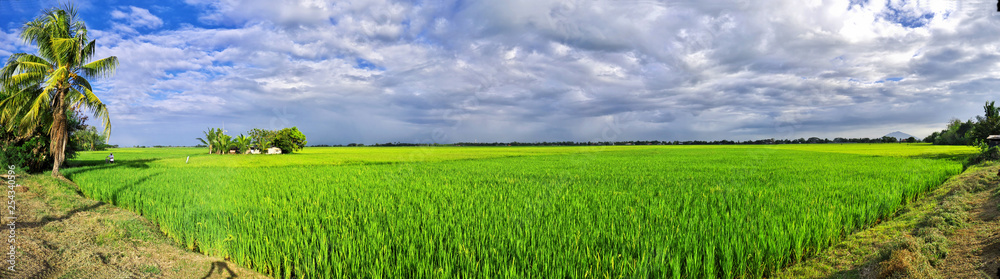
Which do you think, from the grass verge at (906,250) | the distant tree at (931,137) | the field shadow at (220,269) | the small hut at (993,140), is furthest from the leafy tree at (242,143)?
the distant tree at (931,137)

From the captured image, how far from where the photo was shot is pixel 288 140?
62.6 meters

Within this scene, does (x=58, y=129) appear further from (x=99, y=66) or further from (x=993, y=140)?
(x=993, y=140)

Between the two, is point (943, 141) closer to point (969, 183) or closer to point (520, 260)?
point (969, 183)

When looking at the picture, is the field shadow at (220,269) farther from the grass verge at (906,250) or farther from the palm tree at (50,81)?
the palm tree at (50,81)

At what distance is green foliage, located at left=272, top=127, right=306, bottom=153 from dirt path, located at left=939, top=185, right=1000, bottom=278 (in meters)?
69.5

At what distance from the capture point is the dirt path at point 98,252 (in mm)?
4789

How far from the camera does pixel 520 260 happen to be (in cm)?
458

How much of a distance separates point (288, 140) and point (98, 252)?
6386cm

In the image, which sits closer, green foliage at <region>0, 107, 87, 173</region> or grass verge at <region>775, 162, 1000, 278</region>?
grass verge at <region>775, 162, 1000, 278</region>

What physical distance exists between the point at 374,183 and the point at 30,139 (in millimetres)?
17537

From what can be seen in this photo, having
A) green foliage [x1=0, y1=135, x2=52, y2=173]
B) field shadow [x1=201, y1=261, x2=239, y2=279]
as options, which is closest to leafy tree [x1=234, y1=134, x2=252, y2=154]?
green foliage [x1=0, y1=135, x2=52, y2=173]

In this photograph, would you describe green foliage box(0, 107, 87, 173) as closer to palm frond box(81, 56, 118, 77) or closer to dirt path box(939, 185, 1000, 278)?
palm frond box(81, 56, 118, 77)

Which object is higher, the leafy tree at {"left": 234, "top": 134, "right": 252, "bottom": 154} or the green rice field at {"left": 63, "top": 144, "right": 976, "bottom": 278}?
the leafy tree at {"left": 234, "top": 134, "right": 252, "bottom": 154}

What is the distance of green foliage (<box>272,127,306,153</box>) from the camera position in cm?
6225
